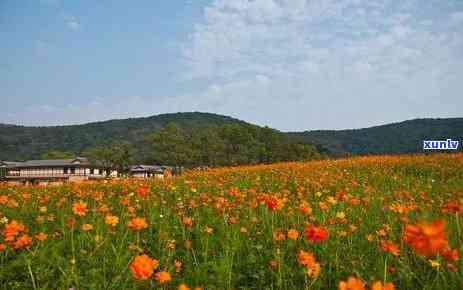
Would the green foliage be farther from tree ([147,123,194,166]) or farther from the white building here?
the white building

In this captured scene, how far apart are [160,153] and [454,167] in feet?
A: 191

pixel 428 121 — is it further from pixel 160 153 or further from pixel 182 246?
pixel 182 246

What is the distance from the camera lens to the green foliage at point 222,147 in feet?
223

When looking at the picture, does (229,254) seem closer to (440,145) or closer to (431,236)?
(431,236)

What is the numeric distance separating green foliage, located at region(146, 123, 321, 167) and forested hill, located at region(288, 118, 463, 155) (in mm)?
47056

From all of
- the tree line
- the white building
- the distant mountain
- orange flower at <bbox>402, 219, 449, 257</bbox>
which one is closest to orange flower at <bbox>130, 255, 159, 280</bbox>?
orange flower at <bbox>402, 219, 449, 257</bbox>

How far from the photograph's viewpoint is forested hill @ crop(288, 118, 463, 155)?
13575 cm

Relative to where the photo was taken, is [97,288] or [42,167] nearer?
[97,288]

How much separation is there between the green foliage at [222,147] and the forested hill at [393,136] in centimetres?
4706

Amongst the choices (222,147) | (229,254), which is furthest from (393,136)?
(229,254)

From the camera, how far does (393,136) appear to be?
15038 cm

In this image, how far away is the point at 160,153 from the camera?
6812 centimetres

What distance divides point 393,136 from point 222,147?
99300 millimetres

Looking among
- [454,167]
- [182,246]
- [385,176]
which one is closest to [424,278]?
[182,246]
